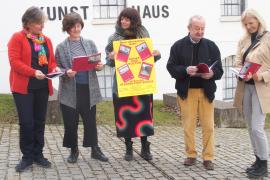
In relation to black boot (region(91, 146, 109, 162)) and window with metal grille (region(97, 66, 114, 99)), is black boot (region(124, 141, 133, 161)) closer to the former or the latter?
black boot (region(91, 146, 109, 162))

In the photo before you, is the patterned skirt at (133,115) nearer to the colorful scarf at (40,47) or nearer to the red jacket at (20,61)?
the colorful scarf at (40,47)

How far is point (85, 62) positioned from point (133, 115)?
106cm

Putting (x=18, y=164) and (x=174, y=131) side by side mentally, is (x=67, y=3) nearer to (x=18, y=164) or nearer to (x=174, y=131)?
(x=174, y=131)

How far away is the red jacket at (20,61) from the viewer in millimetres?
5602

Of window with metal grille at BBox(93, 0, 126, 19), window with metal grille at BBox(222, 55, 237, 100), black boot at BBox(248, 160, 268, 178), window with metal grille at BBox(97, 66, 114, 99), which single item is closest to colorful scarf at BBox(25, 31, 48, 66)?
black boot at BBox(248, 160, 268, 178)

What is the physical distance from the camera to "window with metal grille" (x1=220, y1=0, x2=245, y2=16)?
14492 millimetres

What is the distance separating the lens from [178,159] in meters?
6.71

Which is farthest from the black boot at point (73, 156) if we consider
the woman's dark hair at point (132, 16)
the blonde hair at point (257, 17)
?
the blonde hair at point (257, 17)

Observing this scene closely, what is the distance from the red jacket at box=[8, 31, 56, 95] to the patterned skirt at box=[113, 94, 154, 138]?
1.25m

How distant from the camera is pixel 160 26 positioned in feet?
44.3

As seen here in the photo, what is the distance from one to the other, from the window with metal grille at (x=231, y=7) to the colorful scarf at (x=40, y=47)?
31.1 feet

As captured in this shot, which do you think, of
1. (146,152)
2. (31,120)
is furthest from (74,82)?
(146,152)

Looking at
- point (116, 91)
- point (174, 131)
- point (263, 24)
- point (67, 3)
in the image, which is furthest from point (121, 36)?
point (67, 3)

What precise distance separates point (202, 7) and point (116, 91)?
8181mm
